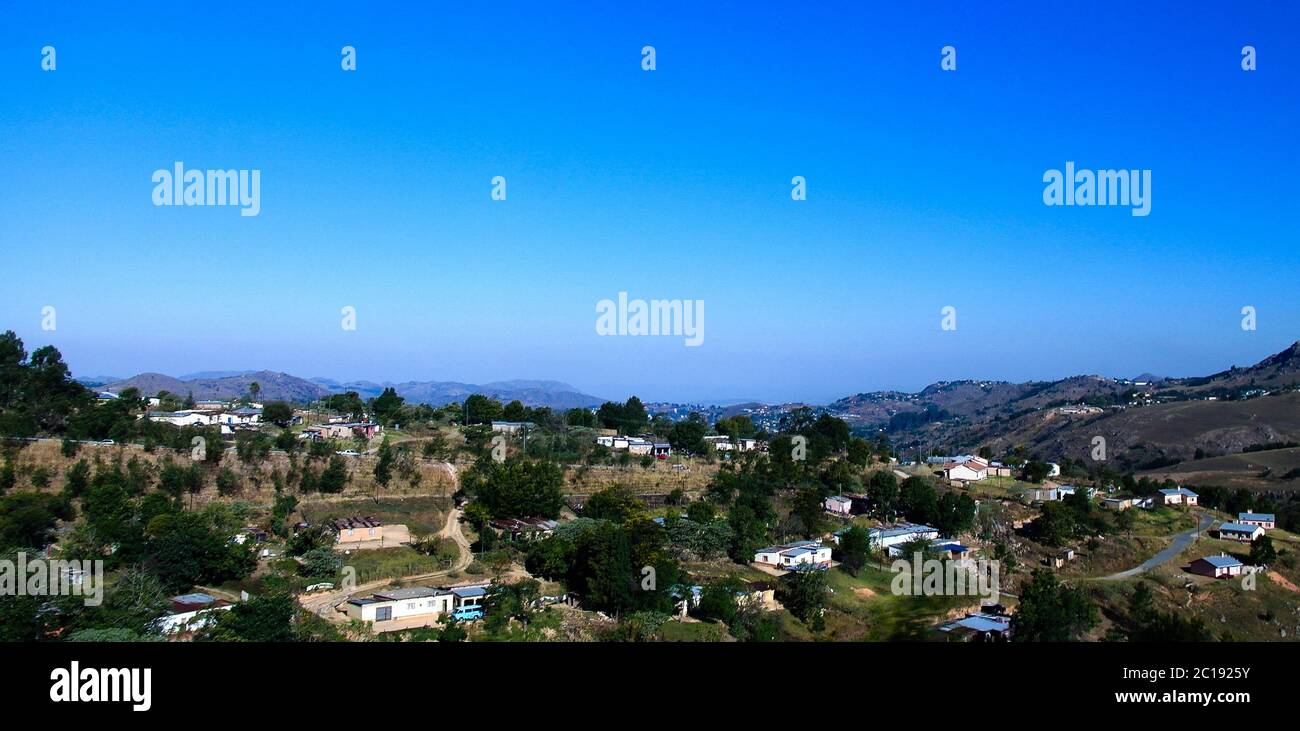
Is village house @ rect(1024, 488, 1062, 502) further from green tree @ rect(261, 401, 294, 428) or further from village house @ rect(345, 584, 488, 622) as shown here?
green tree @ rect(261, 401, 294, 428)

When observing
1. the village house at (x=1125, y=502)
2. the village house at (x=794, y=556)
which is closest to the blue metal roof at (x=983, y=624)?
the village house at (x=794, y=556)

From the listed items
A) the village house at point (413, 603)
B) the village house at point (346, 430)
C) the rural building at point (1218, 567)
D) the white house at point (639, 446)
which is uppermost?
the village house at point (346, 430)

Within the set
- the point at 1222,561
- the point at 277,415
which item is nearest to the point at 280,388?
the point at 277,415

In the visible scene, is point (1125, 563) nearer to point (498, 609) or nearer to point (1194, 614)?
point (1194, 614)

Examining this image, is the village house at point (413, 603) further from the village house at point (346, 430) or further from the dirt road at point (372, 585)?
the village house at point (346, 430)

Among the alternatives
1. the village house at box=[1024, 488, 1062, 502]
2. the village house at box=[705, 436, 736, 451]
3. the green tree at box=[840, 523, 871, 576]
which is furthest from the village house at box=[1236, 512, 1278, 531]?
the village house at box=[705, 436, 736, 451]

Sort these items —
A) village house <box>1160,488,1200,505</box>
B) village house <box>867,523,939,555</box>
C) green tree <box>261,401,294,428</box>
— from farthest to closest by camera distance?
green tree <box>261,401,294,428</box>
village house <box>1160,488,1200,505</box>
village house <box>867,523,939,555</box>
